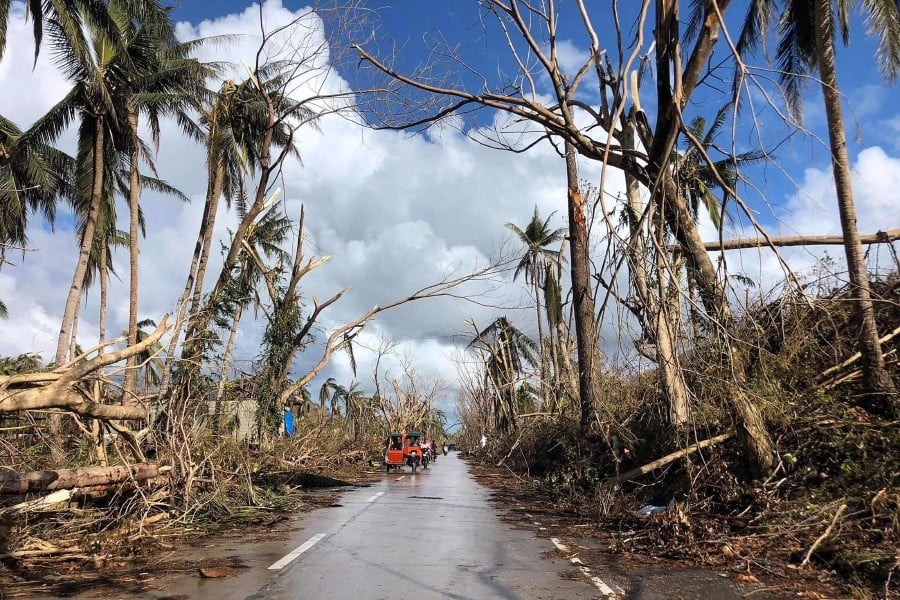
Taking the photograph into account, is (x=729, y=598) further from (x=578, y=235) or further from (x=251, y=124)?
(x=251, y=124)

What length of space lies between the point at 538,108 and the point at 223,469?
9.05 meters

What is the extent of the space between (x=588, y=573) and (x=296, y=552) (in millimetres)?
3739

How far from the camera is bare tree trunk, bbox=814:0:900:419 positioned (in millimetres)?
9500

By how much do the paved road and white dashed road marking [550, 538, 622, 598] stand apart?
12 centimetres

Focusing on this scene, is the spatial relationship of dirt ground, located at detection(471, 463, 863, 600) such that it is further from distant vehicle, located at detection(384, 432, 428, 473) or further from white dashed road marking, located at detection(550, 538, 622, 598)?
distant vehicle, located at detection(384, 432, 428, 473)

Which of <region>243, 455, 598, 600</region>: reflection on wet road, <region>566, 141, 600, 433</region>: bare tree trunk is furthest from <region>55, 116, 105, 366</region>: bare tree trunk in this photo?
<region>566, 141, 600, 433</region>: bare tree trunk

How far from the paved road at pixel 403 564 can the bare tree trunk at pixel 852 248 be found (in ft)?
16.7

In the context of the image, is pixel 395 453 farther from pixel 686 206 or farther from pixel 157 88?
pixel 686 206

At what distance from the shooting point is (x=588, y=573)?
741 centimetres

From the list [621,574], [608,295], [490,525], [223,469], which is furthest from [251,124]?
[621,574]

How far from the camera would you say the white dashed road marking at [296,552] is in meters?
7.75

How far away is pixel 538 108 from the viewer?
8.44 meters

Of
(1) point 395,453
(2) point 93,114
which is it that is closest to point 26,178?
(2) point 93,114

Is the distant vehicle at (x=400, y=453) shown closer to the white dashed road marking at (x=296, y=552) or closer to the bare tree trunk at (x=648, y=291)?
the white dashed road marking at (x=296, y=552)
